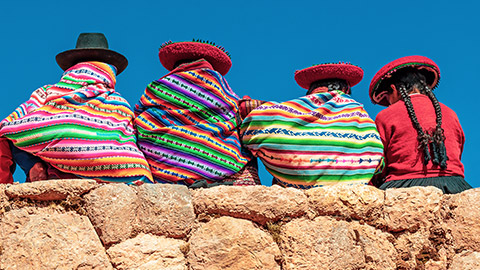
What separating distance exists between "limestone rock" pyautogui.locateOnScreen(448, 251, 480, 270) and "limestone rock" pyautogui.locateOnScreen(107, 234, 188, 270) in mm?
1424

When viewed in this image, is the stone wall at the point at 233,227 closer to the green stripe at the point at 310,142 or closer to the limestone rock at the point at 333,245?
the limestone rock at the point at 333,245

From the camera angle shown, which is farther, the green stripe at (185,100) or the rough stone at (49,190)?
the green stripe at (185,100)

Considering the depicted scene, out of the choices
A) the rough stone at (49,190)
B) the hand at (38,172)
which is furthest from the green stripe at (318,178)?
the hand at (38,172)

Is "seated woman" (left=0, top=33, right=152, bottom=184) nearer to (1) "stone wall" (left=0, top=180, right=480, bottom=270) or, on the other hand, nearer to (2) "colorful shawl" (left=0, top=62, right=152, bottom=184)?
(2) "colorful shawl" (left=0, top=62, right=152, bottom=184)

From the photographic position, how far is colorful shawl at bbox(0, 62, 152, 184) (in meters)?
3.97

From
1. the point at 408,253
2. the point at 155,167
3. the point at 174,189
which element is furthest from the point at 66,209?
the point at 408,253

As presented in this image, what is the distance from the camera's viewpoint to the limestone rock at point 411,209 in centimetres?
355

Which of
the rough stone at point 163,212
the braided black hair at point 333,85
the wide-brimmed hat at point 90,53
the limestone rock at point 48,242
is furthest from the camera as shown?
the braided black hair at point 333,85

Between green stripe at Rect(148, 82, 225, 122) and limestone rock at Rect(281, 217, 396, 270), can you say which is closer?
limestone rock at Rect(281, 217, 396, 270)

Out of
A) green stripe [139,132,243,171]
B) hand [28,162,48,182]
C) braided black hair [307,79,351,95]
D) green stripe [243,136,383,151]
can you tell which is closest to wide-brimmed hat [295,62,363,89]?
braided black hair [307,79,351,95]

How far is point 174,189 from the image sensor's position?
11.3 ft

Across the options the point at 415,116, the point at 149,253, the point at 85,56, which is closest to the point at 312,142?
the point at 415,116

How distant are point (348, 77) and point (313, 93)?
0.34m

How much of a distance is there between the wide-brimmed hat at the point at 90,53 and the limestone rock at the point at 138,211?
1.57m
